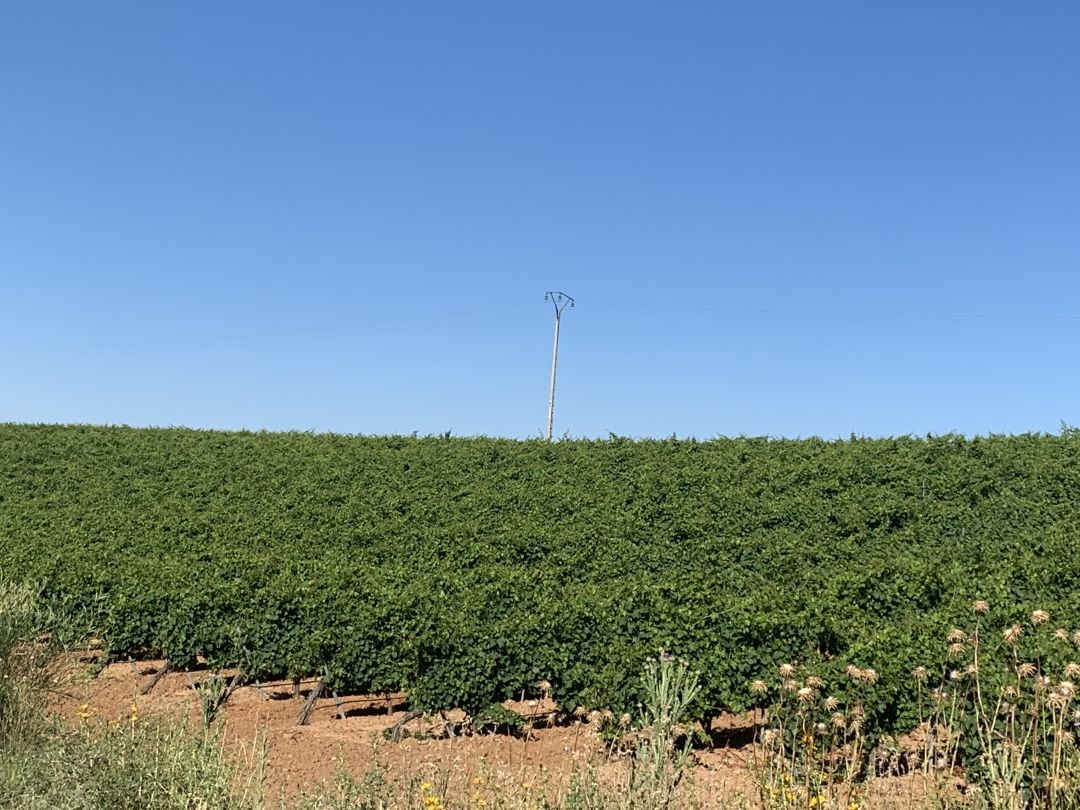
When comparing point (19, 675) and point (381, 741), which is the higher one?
point (19, 675)

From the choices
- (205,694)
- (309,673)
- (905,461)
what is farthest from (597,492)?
(205,694)

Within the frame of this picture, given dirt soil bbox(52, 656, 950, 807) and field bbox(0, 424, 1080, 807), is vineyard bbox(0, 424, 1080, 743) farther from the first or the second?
dirt soil bbox(52, 656, 950, 807)

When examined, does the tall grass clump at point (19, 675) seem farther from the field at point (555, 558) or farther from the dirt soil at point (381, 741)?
the field at point (555, 558)

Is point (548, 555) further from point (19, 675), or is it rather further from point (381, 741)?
point (19, 675)

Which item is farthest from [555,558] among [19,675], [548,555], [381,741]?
[19,675]

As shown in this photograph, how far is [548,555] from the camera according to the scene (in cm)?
1181

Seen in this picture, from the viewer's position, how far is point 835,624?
6.61m

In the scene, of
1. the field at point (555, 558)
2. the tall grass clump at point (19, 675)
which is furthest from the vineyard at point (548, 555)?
the tall grass clump at point (19, 675)

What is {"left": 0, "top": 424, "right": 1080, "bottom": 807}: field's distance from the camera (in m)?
6.58

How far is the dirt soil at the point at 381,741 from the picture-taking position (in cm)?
500

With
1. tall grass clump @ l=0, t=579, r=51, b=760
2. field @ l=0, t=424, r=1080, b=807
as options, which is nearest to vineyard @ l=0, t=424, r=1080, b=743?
field @ l=0, t=424, r=1080, b=807

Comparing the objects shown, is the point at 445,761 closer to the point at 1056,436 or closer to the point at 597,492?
the point at 597,492

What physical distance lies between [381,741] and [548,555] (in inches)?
220

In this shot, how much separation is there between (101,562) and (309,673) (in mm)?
4680
